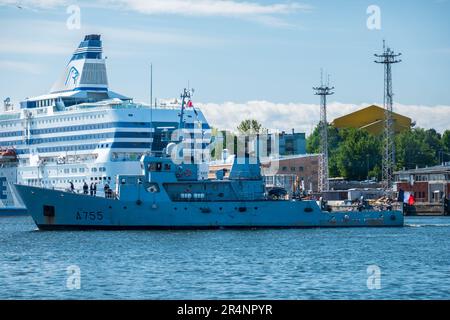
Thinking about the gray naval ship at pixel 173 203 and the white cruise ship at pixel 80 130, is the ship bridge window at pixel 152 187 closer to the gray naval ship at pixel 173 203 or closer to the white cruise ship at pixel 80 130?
the gray naval ship at pixel 173 203

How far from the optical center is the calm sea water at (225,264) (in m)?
32.1

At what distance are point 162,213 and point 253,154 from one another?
756 cm

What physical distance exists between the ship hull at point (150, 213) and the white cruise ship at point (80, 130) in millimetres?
22175

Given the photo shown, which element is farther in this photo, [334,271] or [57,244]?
[57,244]

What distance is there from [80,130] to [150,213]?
121 ft

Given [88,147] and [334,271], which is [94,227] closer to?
[334,271]

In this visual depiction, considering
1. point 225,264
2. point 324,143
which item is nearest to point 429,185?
point 324,143

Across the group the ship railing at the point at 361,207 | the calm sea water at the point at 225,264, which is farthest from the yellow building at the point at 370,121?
the calm sea water at the point at 225,264

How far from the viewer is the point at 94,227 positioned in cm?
6012

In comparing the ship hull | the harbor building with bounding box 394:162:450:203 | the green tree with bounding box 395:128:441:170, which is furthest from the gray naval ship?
the green tree with bounding box 395:128:441:170

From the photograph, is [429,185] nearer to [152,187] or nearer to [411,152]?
[411,152]

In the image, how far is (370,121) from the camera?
469 feet

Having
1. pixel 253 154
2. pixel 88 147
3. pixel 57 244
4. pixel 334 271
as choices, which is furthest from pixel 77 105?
pixel 334 271

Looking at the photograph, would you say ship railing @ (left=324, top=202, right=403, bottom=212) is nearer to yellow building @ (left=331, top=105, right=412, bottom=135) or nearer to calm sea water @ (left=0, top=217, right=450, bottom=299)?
calm sea water @ (left=0, top=217, right=450, bottom=299)
